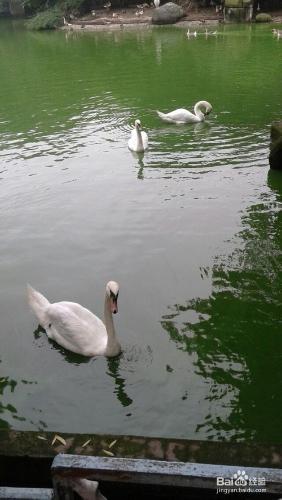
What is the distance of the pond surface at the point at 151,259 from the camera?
486 centimetres

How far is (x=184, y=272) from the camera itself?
690 centimetres

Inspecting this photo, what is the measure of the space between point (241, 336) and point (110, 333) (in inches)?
55.1

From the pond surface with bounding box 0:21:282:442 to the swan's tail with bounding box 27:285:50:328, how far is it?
25 centimetres

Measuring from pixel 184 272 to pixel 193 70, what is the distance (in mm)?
14739

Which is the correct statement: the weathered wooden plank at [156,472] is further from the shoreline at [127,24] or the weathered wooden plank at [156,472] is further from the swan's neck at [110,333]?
the shoreline at [127,24]

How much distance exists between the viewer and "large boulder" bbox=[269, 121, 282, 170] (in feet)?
31.9

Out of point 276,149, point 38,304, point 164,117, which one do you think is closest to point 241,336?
point 38,304

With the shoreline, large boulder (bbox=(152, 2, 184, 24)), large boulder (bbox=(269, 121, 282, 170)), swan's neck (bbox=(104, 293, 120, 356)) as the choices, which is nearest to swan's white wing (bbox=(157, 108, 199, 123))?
large boulder (bbox=(269, 121, 282, 170))

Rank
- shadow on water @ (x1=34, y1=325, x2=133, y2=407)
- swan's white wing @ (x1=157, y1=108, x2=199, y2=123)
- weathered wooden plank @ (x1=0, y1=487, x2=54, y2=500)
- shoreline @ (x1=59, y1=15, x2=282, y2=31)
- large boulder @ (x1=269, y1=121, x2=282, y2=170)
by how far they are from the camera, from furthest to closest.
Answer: shoreline @ (x1=59, y1=15, x2=282, y2=31) → swan's white wing @ (x1=157, y1=108, x2=199, y2=123) → large boulder @ (x1=269, y1=121, x2=282, y2=170) → shadow on water @ (x1=34, y1=325, x2=133, y2=407) → weathered wooden plank @ (x1=0, y1=487, x2=54, y2=500)

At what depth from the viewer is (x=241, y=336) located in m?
5.59

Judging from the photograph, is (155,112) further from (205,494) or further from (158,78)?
(205,494)

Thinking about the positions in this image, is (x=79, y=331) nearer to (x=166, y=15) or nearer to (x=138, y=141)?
(x=138, y=141)

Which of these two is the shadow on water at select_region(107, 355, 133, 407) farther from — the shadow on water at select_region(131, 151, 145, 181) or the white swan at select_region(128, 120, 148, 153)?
the white swan at select_region(128, 120, 148, 153)

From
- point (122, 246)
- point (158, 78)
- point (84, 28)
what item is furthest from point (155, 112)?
point (84, 28)
